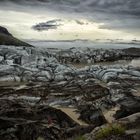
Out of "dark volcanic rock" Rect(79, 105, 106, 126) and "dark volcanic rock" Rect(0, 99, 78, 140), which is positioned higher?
"dark volcanic rock" Rect(0, 99, 78, 140)

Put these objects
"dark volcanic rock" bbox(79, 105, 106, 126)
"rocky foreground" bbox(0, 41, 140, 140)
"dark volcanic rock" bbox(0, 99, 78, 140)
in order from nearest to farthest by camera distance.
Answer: "dark volcanic rock" bbox(0, 99, 78, 140) → "rocky foreground" bbox(0, 41, 140, 140) → "dark volcanic rock" bbox(79, 105, 106, 126)

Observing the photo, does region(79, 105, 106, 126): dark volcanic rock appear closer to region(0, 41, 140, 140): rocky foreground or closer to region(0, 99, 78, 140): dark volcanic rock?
region(0, 41, 140, 140): rocky foreground

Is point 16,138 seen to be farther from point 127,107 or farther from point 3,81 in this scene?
point 3,81

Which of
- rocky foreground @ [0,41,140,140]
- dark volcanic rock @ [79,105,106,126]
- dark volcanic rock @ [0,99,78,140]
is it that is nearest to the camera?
dark volcanic rock @ [0,99,78,140]

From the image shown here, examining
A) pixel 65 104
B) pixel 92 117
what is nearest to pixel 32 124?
pixel 92 117

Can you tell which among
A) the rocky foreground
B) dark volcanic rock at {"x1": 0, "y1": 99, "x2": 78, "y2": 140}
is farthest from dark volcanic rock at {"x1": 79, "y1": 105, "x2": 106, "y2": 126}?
dark volcanic rock at {"x1": 0, "y1": 99, "x2": 78, "y2": 140}

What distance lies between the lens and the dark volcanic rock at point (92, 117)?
12.9 metres

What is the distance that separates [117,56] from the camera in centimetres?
6969

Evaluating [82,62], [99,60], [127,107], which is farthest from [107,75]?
[99,60]

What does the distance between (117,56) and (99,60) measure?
11.0m

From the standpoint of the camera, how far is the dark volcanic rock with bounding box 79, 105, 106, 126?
42.2 ft

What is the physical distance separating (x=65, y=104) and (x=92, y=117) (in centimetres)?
401

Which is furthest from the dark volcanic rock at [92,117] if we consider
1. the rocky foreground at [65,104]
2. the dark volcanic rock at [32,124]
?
the dark volcanic rock at [32,124]

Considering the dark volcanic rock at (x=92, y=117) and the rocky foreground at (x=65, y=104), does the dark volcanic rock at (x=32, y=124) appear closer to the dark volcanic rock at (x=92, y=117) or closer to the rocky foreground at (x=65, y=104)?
the rocky foreground at (x=65, y=104)
